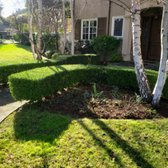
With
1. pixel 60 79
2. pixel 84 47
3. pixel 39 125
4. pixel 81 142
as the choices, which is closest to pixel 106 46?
pixel 84 47

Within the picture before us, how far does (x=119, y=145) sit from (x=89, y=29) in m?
15.8

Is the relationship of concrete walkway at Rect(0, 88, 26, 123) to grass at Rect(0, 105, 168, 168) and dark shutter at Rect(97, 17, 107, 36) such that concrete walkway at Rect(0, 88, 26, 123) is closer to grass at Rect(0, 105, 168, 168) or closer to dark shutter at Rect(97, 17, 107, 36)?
grass at Rect(0, 105, 168, 168)

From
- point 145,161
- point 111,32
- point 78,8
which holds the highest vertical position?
point 78,8

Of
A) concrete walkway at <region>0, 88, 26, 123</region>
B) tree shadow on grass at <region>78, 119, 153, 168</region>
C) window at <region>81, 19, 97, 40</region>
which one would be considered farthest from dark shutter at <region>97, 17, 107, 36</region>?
tree shadow on grass at <region>78, 119, 153, 168</region>

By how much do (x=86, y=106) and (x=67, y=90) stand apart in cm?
152

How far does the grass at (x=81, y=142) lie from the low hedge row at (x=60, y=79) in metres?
0.71

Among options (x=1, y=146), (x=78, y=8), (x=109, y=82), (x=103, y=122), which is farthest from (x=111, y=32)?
(x=1, y=146)

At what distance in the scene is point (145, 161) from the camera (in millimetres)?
3961

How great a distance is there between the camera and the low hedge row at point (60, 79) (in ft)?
18.8

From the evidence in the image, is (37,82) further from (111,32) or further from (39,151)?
(111,32)

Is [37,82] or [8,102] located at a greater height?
[37,82]

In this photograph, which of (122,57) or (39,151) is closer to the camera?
(39,151)

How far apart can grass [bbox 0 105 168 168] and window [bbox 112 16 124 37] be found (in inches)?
460

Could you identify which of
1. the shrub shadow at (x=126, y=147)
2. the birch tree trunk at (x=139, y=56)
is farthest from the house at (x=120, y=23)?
the shrub shadow at (x=126, y=147)
